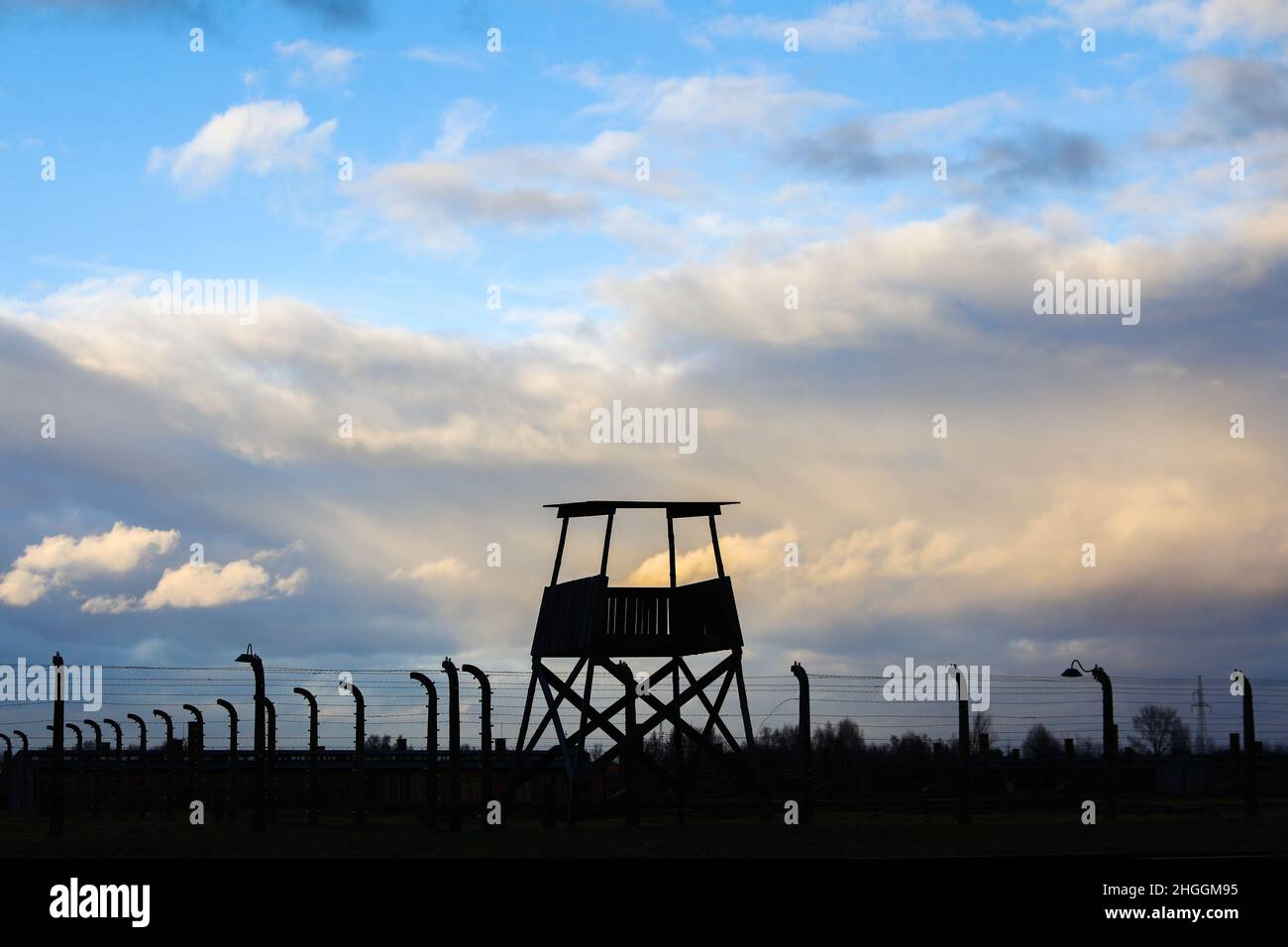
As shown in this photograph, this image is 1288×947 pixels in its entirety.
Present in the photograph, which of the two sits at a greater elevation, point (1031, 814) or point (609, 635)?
point (609, 635)

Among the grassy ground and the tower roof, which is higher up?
the tower roof

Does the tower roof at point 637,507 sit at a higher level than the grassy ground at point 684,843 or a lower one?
higher

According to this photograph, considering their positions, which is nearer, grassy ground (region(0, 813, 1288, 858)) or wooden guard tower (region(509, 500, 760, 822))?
grassy ground (region(0, 813, 1288, 858))

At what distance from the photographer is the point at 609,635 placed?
30906 mm

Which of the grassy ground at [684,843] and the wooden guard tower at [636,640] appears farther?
the wooden guard tower at [636,640]
